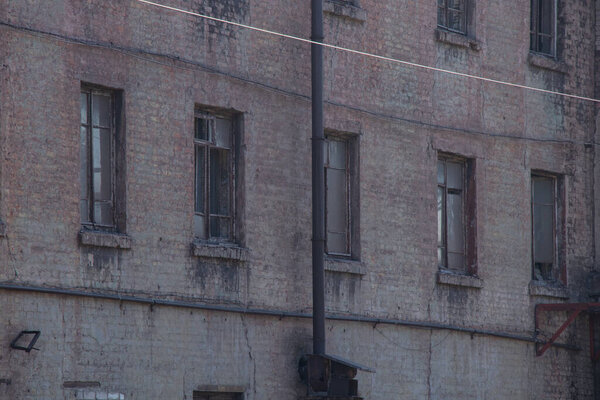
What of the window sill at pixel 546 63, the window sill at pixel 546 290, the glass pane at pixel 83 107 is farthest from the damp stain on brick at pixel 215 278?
the window sill at pixel 546 63

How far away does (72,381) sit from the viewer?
17.6 meters

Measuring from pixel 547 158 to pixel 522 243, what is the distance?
158cm

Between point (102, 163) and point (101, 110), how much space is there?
0.66m

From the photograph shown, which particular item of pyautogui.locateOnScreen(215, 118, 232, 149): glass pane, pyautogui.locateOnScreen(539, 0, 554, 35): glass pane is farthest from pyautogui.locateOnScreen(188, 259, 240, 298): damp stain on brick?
pyautogui.locateOnScreen(539, 0, 554, 35): glass pane

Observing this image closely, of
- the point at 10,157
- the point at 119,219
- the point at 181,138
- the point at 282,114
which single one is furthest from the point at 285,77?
the point at 10,157

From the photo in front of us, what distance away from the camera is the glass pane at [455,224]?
23.5 m

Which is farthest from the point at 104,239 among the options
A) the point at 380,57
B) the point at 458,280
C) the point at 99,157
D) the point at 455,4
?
the point at 455,4

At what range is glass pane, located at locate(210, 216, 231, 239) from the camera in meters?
20.0

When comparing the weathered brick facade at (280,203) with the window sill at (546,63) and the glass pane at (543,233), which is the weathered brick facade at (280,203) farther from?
the glass pane at (543,233)

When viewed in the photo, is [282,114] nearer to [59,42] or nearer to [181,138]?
[181,138]

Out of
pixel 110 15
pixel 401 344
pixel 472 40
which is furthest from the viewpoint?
pixel 472 40

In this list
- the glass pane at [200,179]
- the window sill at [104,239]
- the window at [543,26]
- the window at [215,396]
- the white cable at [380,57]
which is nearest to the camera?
the window sill at [104,239]

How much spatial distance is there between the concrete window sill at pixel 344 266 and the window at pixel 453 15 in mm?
4421

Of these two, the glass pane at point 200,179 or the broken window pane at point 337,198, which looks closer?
the glass pane at point 200,179
